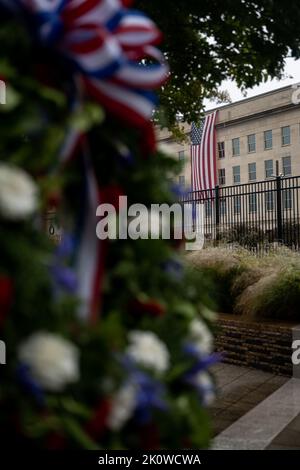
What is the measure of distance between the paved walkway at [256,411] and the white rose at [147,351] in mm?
2790

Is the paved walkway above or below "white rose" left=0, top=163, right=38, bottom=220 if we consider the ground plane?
below

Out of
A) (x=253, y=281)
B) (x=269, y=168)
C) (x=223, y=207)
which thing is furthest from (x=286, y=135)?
(x=253, y=281)

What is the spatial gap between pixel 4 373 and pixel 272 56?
19.0 ft

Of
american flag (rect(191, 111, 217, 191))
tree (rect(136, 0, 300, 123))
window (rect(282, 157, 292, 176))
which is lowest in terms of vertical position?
tree (rect(136, 0, 300, 123))

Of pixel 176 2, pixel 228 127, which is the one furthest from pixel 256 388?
pixel 228 127

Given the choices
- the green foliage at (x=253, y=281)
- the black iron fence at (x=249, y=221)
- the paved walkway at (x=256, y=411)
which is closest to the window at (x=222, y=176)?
the black iron fence at (x=249, y=221)

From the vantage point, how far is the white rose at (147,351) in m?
1.09

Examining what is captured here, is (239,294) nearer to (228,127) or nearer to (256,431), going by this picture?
(256,431)

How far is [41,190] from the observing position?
100 centimetres

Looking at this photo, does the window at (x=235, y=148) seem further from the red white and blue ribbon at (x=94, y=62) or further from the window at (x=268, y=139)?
the red white and blue ribbon at (x=94, y=62)

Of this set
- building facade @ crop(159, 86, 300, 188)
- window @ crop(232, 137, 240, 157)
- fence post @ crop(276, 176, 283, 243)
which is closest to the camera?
fence post @ crop(276, 176, 283, 243)

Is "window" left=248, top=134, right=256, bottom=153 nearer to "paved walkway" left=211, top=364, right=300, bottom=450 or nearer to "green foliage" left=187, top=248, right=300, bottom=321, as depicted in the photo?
"green foliage" left=187, top=248, right=300, bottom=321

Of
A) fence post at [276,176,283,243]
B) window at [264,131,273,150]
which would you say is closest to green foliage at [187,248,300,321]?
fence post at [276,176,283,243]

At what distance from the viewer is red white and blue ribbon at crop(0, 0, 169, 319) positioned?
111 centimetres
